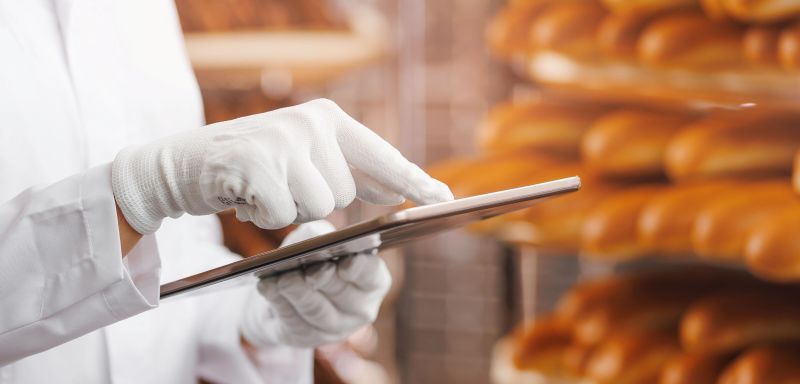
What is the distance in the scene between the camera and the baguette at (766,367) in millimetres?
1213

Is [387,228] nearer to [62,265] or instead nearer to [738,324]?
[62,265]

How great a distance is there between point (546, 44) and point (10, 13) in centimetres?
87

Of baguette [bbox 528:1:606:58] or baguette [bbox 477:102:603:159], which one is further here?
baguette [bbox 477:102:603:159]

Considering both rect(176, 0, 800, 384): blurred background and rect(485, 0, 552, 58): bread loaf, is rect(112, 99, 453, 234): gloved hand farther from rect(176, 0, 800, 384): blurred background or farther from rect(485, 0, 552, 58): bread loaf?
rect(485, 0, 552, 58): bread loaf

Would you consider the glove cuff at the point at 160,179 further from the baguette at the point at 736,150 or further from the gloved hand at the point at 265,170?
the baguette at the point at 736,150

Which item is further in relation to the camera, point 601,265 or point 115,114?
point 601,265

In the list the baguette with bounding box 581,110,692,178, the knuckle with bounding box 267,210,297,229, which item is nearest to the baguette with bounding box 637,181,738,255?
the baguette with bounding box 581,110,692,178

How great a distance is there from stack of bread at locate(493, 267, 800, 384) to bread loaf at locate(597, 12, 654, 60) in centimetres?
38

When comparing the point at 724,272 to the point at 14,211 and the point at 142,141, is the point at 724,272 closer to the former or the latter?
the point at 142,141

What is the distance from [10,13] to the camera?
31.6 inches

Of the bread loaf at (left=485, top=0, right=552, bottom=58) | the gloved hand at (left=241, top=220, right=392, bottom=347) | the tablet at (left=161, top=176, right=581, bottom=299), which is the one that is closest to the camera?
the tablet at (left=161, top=176, right=581, bottom=299)

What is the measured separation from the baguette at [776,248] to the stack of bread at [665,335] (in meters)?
0.16

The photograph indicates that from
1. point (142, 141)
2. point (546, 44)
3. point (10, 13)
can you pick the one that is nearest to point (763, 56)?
point (546, 44)

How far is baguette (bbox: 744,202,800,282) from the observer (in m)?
1.12
